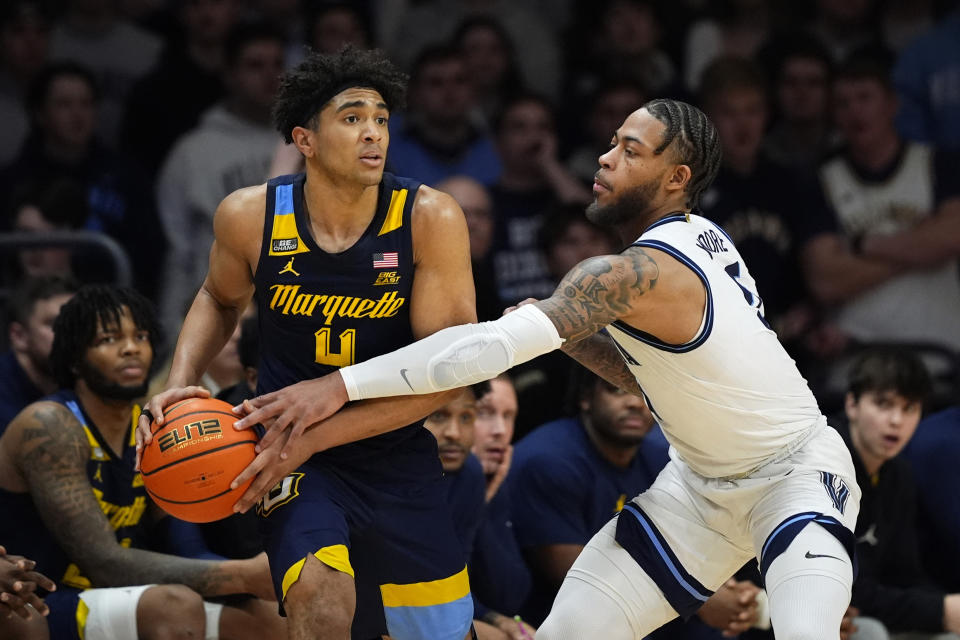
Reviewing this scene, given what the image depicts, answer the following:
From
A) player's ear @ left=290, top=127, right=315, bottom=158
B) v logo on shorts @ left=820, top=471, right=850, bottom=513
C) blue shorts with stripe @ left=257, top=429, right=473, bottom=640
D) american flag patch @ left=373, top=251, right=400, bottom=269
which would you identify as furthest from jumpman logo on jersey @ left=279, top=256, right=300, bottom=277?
v logo on shorts @ left=820, top=471, right=850, bottom=513

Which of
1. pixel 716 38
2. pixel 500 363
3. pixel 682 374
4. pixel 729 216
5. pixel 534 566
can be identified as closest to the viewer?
pixel 500 363

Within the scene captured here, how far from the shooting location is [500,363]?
4.58 meters

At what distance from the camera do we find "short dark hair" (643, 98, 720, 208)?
5.08m

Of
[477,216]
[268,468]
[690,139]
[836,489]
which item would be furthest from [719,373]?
[477,216]

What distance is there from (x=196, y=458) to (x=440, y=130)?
4538 mm

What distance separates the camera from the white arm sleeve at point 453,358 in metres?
4.58

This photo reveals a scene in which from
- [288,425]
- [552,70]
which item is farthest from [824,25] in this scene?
[288,425]

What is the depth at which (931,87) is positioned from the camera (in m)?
9.17

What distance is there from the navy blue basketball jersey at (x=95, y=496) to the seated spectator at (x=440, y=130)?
3268mm

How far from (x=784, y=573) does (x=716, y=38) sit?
5.73m

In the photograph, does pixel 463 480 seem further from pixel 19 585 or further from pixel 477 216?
pixel 477 216

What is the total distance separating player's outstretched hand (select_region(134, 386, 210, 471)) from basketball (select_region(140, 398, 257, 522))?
2 cm

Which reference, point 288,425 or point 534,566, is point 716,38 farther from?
point 288,425

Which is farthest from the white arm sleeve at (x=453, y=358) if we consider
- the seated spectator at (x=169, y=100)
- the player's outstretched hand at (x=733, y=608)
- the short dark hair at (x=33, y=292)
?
the seated spectator at (x=169, y=100)
